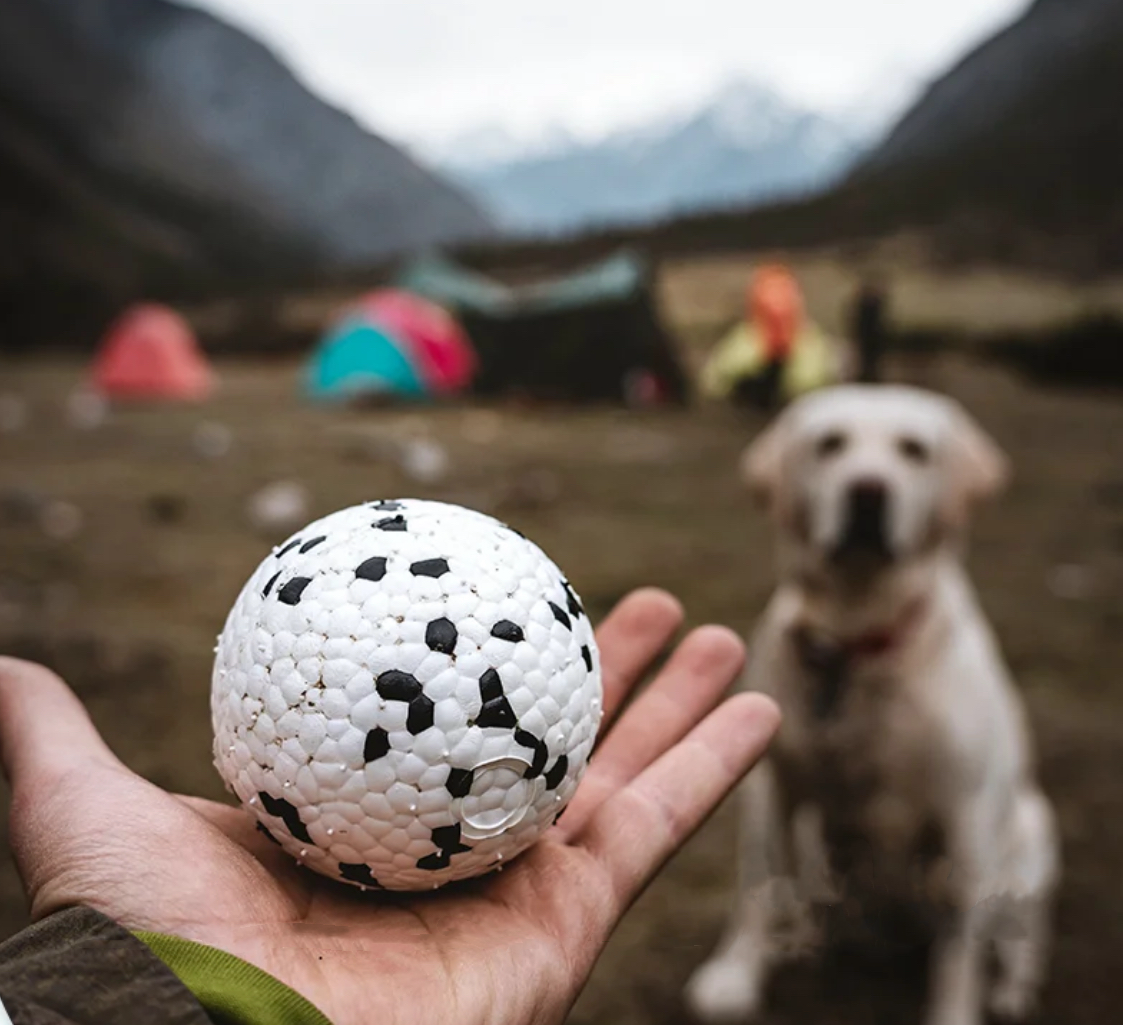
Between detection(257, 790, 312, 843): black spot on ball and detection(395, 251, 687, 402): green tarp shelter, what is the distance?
997 cm

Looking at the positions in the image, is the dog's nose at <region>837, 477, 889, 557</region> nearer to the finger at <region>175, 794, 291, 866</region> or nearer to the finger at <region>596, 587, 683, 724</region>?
the finger at <region>596, 587, 683, 724</region>

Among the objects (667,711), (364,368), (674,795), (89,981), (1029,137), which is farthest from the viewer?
(1029,137)

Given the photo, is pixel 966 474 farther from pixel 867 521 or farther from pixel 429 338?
pixel 429 338

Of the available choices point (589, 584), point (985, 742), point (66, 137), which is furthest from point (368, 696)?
point (66, 137)

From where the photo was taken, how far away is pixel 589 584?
519 centimetres

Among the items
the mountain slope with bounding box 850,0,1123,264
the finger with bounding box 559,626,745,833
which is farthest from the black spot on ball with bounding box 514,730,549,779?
the mountain slope with bounding box 850,0,1123,264

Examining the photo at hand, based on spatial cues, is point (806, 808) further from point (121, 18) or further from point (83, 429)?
point (121, 18)

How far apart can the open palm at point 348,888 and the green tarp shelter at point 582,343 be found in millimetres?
9621

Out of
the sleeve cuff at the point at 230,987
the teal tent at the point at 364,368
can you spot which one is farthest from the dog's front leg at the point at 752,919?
the teal tent at the point at 364,368

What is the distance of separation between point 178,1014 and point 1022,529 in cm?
633

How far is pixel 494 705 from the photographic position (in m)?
1.29

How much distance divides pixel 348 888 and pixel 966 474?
1886 millimetres

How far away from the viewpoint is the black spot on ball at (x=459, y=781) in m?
1.27

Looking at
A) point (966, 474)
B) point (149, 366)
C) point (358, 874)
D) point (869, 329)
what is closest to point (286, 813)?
point (358, 874)
